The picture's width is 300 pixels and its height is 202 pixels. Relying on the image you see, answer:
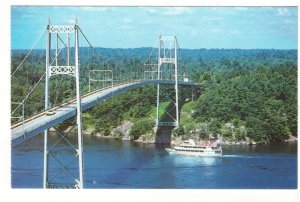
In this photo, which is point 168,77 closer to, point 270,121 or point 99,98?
point 270,121

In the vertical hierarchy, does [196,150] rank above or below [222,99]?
below

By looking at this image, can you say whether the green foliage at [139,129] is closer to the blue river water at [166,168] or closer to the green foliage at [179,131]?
the green foliage at [179,131]

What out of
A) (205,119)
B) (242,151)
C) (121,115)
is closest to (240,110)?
(205,119)

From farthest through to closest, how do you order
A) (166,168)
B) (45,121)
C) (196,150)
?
(196,150) → (166,168) → (45,121)

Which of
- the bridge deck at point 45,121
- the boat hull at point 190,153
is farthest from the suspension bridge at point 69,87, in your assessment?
the boat hull at point 190,153

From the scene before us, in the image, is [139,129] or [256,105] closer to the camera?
[256,105]

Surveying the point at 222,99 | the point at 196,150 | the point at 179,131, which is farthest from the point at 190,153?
the point at 222,99

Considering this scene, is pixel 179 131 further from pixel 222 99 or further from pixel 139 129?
pixel 222 99
